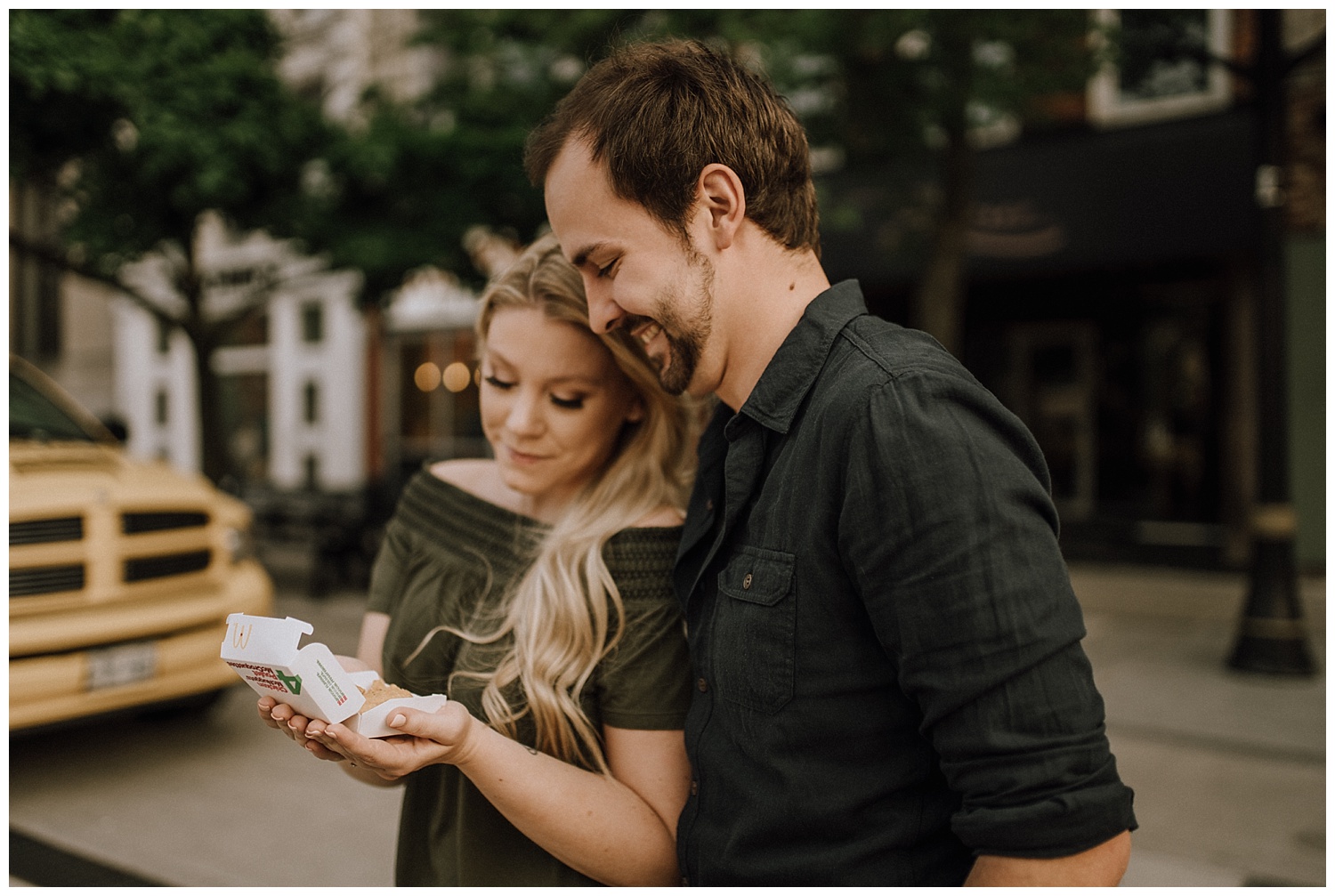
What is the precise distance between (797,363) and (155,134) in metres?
6.69

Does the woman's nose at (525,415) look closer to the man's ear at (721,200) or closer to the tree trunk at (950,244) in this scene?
the man's ear at (721,200)

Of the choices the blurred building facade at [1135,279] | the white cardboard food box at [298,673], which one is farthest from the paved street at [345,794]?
the blurred building facade at [1135,279]

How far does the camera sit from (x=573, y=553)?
1793 mm

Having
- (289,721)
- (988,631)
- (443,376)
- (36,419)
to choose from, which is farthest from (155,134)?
(443,376)

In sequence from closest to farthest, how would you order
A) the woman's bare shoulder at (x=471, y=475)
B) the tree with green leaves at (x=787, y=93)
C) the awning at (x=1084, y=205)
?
1. the woman's bare shoulder at (x=471, y=475)
2. the tree with green leaves at (x=787, y=93)
3. the awning at (x=1084, y=205)

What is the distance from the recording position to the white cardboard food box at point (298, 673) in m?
1.36

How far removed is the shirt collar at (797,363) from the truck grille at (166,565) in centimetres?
430

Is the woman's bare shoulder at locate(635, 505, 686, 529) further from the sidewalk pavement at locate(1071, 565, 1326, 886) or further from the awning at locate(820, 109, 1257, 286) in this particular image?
the awning at locate(820, 109, 1257, 286)

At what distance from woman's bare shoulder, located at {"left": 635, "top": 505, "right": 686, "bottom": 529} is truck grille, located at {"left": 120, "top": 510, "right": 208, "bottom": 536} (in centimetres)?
386

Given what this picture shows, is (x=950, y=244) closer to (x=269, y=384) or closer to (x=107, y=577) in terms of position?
(x=107, y=577)

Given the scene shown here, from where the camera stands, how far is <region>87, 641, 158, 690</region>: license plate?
Result: 4441mm

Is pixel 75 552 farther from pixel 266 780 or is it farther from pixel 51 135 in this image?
pixel 51 135

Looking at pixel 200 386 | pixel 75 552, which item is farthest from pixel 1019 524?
pixel 200 386

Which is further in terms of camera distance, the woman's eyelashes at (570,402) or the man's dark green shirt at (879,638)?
the woman's eyelashes at (570,402)
